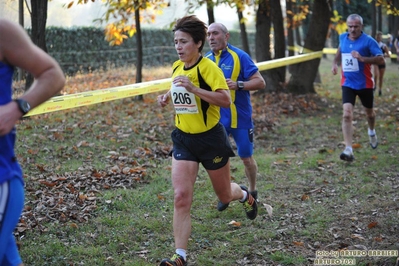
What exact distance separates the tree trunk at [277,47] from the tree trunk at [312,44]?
375 mm

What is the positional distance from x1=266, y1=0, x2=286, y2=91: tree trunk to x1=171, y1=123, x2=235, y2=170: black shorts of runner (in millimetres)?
11998

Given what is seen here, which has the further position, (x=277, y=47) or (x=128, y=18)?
(x=277, y=47)

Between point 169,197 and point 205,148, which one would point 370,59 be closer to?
point 169,197

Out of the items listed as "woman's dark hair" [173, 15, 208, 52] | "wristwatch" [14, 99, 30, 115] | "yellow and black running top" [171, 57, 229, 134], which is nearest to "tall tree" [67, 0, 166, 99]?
"woman's dark hair" [173, 15, 208, 52]

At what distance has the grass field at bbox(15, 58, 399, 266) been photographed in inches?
223

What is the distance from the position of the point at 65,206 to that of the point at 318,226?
114 inches

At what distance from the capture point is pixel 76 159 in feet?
29.8

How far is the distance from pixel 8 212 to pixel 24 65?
29.3 inches

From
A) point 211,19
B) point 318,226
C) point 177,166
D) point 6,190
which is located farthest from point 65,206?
point 211,19

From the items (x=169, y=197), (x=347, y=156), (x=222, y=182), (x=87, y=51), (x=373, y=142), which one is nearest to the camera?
(x=222, y=182)

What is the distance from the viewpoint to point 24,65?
2904 millimetres

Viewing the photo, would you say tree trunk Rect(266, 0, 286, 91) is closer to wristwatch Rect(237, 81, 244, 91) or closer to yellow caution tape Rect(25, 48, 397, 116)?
yellow caution tape Rect(25, 48, 397, 116)

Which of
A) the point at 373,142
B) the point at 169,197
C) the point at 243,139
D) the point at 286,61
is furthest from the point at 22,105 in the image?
the point at 286,61

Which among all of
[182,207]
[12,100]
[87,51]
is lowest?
[87,51]
